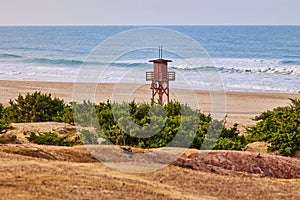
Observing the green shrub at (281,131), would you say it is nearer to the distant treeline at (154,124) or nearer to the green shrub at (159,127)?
the distant treeline at (154,124)

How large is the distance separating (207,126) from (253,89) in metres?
21.6

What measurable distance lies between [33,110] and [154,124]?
4.82 m

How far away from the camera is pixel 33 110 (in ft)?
45.6

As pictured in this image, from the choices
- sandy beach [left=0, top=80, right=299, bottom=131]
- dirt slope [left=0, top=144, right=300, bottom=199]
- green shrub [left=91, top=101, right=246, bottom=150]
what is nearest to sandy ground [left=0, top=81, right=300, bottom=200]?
dirt slope [left=0, top=144, right=300, bottom=199]

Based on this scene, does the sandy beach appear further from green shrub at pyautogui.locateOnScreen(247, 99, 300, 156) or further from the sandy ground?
the sandy ground

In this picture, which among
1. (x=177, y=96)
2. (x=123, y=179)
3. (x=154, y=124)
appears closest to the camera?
(x=123, y=179)

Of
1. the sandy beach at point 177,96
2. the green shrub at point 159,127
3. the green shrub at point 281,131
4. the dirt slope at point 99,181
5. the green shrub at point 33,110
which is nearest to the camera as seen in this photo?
the dirt slope at point 99,181

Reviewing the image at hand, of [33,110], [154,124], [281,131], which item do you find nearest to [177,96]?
[33,110]

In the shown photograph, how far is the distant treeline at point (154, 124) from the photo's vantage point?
396 inches

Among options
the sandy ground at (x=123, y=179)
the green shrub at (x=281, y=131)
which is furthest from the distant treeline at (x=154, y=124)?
the sandy ground at (x=123, y=179)

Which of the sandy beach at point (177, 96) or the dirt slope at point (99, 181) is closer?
the dirt slope at point (99, 181)

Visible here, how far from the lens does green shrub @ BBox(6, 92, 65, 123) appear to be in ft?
45.3

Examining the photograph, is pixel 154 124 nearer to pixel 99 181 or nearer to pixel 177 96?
pixel 99 181

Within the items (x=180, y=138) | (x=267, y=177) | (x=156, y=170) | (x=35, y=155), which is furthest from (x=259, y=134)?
(x=35, y=155)
